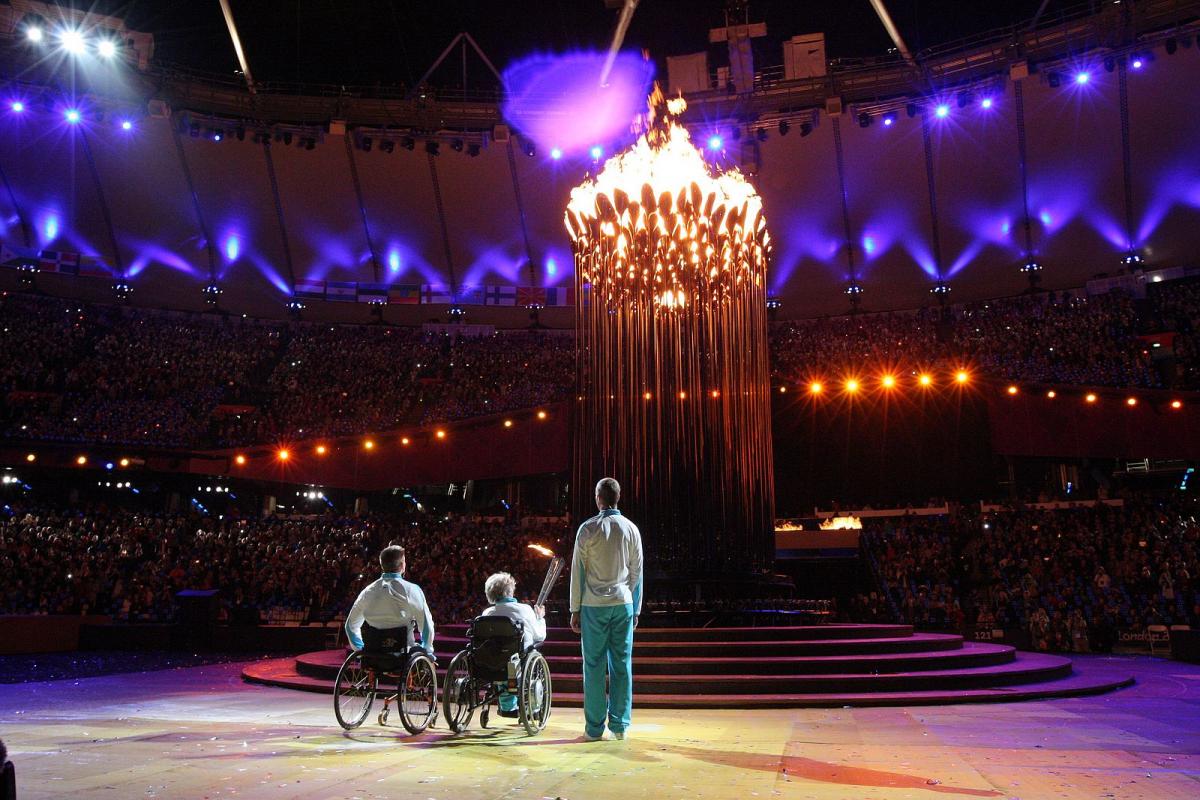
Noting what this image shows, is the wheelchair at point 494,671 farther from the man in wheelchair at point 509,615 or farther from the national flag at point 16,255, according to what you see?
the national flag at point 16,255

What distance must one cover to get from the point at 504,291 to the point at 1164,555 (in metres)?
20.0

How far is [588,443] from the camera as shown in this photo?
9352mm

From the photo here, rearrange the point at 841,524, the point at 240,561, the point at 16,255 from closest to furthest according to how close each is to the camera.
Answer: the point at 240,561
the point at 841,524
the point at 16,255

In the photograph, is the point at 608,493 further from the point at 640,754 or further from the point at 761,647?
the point at 761,647

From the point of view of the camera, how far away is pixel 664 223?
28.5 ft

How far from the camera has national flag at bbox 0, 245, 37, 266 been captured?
25141 mm


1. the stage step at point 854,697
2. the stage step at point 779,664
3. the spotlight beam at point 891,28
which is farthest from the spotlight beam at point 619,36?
the stage step at point 854,697

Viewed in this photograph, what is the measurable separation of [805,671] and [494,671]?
3.56 m

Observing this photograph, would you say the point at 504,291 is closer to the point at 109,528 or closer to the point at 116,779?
the point at 109,528

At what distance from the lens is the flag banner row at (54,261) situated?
83.0 ft

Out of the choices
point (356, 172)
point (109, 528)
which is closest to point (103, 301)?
point (356, 172)

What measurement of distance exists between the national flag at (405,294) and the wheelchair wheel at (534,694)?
81.1 ft

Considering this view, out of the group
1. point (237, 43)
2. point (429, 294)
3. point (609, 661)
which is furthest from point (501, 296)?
point (609, 661)

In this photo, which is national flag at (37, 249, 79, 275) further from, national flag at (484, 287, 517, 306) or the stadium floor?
the stadium floor
